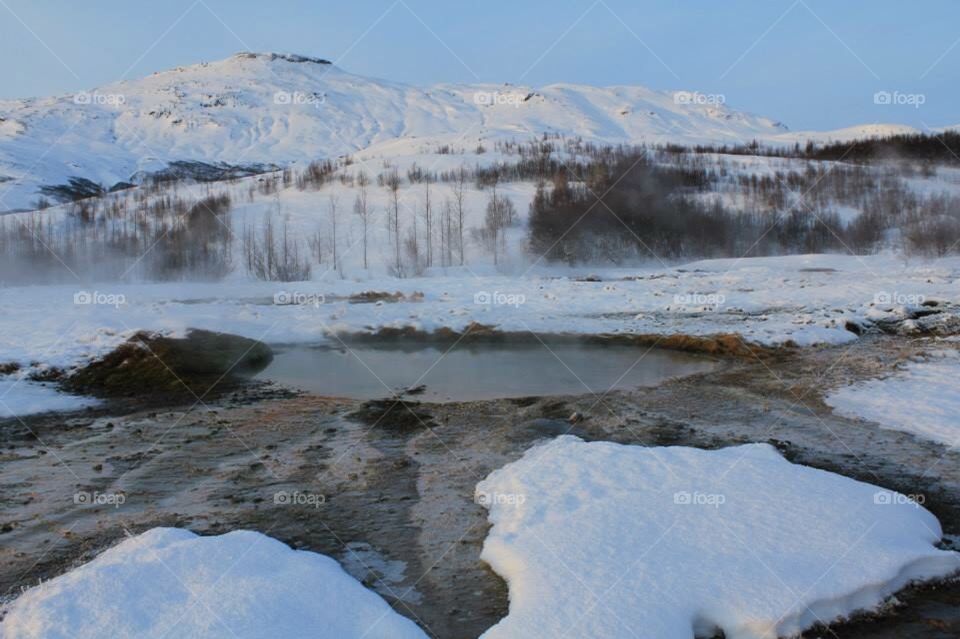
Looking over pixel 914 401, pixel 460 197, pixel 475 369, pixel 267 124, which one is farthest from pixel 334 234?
pixel 267 124

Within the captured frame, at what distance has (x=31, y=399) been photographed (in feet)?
39.0

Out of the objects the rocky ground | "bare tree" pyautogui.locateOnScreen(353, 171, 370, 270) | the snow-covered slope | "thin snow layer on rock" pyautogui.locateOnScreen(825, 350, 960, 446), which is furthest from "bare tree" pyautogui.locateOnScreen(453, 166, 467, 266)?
the rocky ground

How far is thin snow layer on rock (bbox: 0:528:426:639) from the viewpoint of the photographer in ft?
15.1

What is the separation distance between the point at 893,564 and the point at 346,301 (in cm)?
2569

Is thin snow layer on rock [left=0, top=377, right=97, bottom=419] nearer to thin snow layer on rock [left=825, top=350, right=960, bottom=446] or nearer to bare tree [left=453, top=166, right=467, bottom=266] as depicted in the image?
thin snow layer on rock [left=825, top=350, right=960, bottom=446]

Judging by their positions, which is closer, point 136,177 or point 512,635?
point 512,635

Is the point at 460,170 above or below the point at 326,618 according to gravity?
above

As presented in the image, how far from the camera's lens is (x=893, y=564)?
5.53 m

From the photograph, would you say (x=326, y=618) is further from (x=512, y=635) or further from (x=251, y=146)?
(x=251, y=146)

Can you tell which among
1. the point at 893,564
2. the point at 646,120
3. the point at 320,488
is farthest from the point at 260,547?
the point at 646,120

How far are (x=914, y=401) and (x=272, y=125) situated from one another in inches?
6937

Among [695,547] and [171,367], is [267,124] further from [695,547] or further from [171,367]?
[695,547]

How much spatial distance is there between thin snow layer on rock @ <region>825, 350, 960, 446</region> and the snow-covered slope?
350ft

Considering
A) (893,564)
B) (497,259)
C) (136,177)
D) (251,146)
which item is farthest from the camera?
(251,146)
